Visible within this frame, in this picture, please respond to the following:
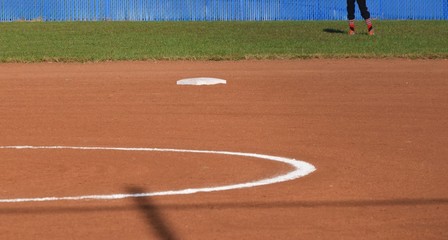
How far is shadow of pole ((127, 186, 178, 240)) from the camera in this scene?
24.2ft

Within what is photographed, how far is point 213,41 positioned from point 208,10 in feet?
38.4

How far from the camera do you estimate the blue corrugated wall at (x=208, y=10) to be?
129 ft

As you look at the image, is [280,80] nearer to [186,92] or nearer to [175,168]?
[186,92]

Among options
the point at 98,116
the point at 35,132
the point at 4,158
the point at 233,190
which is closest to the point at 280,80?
the point at 98,116

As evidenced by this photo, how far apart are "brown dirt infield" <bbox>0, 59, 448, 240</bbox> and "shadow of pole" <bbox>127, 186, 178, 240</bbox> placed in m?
0.01

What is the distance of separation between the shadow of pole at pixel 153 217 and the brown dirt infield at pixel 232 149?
0.05 feet

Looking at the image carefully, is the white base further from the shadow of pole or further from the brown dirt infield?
the shadow of pole

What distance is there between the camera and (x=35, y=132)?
12.9m

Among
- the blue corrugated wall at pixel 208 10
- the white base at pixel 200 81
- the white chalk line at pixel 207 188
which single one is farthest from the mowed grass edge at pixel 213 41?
the white chalk line at pixel 207 188

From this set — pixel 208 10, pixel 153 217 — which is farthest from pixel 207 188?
pixel 208 10

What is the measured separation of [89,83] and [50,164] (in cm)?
868

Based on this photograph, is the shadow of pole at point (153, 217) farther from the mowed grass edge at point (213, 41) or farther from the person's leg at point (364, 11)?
the person's leg at point (364, 11)

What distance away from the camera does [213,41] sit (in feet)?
92.6

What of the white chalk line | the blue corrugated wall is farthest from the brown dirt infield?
the blue corrugated wall
